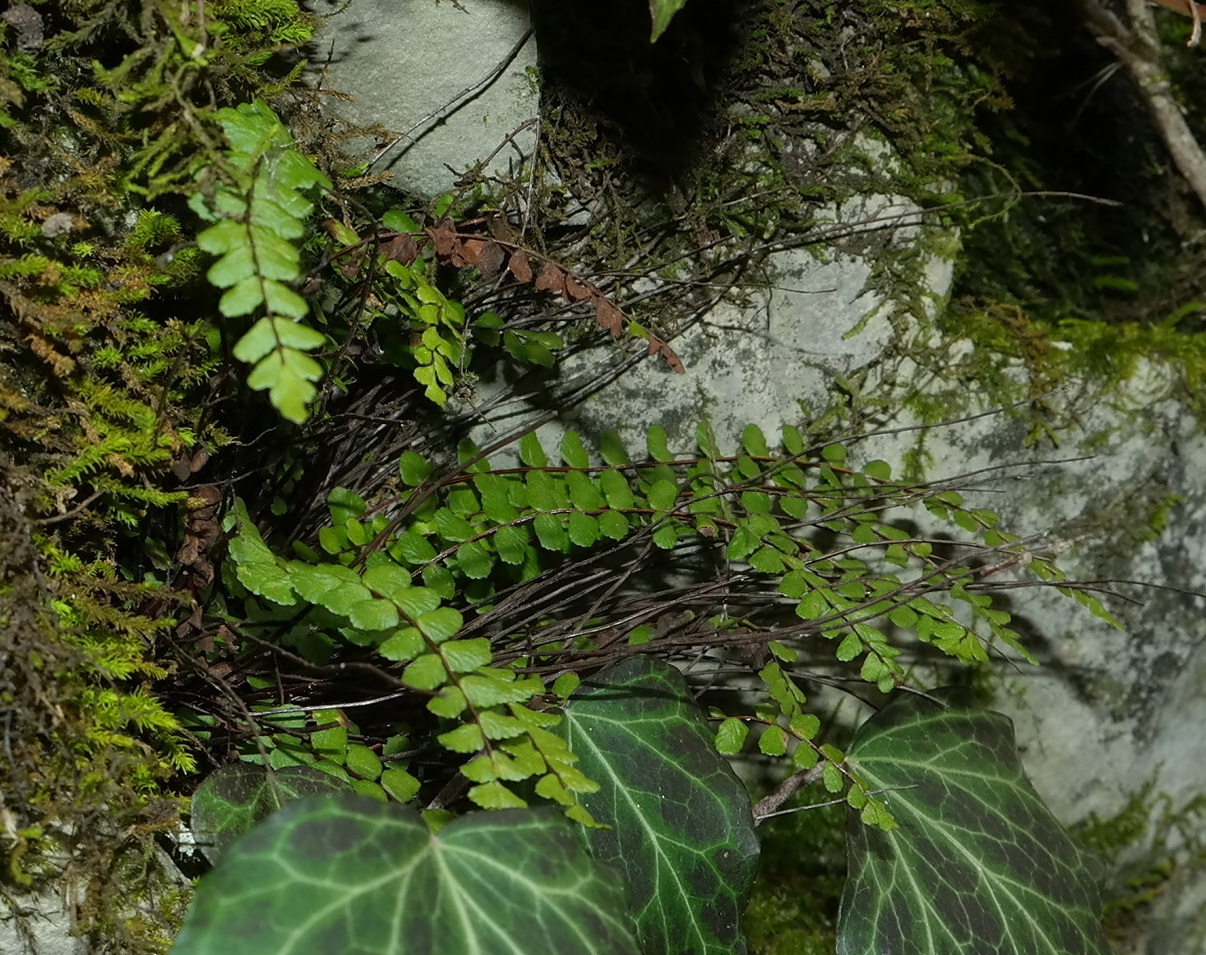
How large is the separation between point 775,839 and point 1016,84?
162cm

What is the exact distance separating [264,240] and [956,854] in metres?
1.26

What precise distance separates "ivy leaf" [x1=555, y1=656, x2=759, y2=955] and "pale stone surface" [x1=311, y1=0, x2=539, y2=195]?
84 centimetres

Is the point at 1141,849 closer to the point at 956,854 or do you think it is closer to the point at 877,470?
the point at 956,854

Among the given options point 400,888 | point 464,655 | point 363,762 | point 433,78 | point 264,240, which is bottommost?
point 363,762

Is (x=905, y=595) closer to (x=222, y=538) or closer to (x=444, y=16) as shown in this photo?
(x=222, y=538)

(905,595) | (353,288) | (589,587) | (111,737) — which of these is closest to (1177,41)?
(905,595)

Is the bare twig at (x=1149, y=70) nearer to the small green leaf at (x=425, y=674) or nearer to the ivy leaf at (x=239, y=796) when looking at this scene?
the small green leaf at (x=425, y=674)

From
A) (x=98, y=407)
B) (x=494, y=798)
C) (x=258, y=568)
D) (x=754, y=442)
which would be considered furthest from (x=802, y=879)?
(x=98, y=407)

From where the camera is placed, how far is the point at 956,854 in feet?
4.52

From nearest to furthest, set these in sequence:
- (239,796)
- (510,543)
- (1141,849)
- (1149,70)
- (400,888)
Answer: (400,888) < (239,796) < (510,543) < (1149,70) < (1141,849)

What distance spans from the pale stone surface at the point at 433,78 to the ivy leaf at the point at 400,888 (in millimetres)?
990

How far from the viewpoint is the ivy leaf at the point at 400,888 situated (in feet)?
2.64

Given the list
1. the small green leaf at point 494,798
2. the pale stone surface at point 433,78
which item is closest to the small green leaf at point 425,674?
the small green leaf at point 494,798

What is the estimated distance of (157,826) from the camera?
3.61 ft
